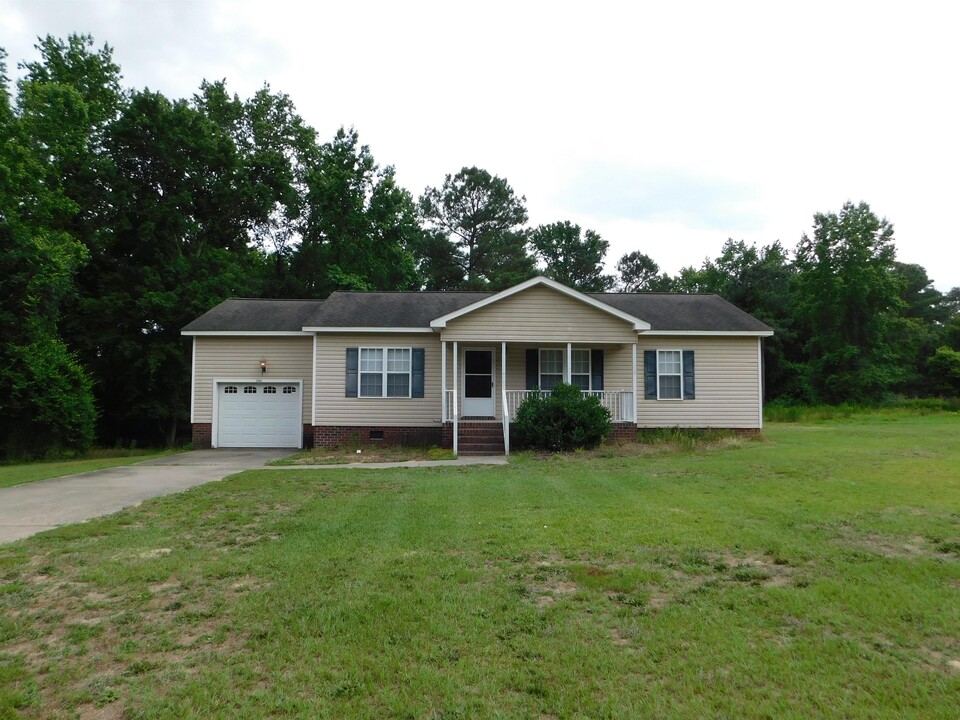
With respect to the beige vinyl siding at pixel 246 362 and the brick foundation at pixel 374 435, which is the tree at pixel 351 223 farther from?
the brick foundation at pixel 374 435

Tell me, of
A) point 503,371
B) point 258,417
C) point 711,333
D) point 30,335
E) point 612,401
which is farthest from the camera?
point 258,417

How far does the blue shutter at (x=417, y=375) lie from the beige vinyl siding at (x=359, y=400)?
0.11 meters

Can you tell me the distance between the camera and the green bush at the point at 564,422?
1480 centimetres

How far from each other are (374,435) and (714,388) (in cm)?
962

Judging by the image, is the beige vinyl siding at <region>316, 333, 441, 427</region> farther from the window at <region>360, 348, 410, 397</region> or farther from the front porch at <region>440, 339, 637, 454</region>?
the front porch at <region>440, 339, 637, 454</region>

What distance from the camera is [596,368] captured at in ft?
57.9

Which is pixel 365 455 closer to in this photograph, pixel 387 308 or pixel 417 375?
pixel 417 375

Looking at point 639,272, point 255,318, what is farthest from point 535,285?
point 639,272

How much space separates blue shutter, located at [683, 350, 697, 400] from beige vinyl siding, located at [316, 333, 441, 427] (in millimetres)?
6953

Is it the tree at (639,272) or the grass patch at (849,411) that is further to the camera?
the tree at (639,272)

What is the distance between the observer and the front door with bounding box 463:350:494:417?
57.1ft

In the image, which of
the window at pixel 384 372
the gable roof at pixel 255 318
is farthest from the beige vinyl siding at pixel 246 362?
the window at pixel 384 372

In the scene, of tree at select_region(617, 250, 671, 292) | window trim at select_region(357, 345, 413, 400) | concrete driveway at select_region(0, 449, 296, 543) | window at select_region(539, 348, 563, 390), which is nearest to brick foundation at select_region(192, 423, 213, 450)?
concrete driveway at select_region(0, 449, 296, 543)

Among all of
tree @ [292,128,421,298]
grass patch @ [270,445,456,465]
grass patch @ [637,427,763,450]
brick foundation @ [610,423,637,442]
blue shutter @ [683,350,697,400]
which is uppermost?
tree @ [292,128,421,298]
